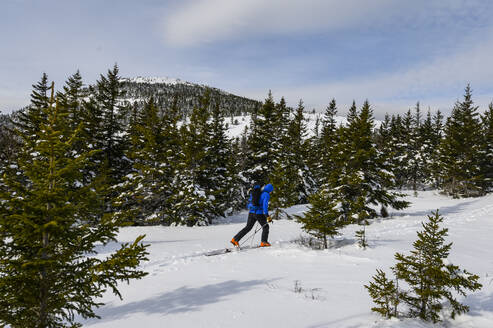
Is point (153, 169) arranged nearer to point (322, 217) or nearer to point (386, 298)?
point (322, 217)

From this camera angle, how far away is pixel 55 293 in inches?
146

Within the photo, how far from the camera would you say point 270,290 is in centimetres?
511

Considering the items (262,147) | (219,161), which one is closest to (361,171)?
(262,147)

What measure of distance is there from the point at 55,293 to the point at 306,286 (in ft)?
13.9

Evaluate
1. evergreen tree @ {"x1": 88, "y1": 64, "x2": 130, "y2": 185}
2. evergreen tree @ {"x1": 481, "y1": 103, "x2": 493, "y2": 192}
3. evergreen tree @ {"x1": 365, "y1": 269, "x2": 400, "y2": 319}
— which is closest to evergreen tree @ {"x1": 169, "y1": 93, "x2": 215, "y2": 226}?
evergreen tree @ {"x1": 88, "y1": 64, "x2": 130, "y2": 185}

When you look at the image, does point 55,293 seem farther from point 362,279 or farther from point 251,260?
point 362,279

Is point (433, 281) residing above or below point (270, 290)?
above

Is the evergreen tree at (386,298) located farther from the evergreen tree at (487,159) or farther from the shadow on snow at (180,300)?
the evergreen tree at (487,159)

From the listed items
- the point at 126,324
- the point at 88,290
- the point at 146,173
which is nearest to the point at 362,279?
the point at 126,324

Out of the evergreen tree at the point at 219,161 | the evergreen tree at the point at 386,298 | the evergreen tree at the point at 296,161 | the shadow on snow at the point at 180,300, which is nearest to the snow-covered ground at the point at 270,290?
the shadow on snow at the point at 180,300

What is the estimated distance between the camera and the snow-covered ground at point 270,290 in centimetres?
404

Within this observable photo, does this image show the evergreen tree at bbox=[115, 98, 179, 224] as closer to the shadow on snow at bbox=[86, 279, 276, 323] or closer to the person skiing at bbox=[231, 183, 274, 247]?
the person skiing at bbox=[231, 183, 274, 247]

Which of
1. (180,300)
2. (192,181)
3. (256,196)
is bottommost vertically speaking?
(180,300)

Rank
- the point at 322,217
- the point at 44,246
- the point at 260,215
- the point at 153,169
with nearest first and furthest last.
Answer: the point at 44,246
the point at 322,217
the point at 260,215
the point at 153,169
